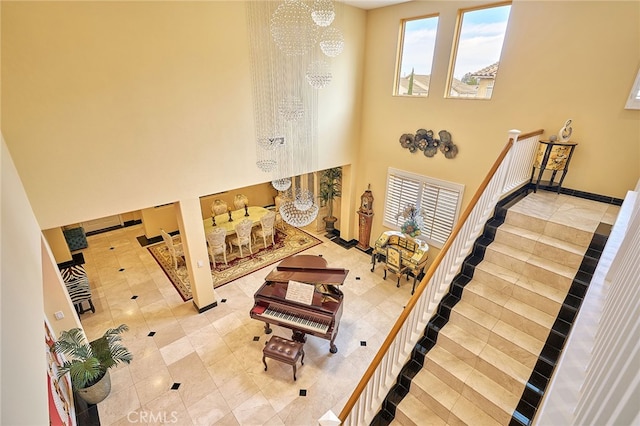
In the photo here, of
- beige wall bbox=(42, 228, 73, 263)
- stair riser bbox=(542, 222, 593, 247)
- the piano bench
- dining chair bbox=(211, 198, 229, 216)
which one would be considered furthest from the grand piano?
beige wall bbox=(42, 228, 73, 263)

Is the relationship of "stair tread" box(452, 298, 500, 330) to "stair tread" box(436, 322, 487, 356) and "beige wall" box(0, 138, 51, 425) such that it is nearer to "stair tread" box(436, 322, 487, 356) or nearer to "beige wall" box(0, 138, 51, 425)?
"stair tread" box(436, 322, 487, 356)

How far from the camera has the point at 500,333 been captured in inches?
122

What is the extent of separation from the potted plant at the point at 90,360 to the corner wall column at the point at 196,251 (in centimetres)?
163

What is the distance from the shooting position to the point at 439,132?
6152mm

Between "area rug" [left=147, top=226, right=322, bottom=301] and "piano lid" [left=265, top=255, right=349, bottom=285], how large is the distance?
2.66 m

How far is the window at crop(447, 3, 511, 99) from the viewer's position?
5.09m

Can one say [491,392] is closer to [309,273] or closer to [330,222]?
[309,273]

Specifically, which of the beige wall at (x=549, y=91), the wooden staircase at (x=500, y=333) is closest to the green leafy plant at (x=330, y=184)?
the beige wall at (x=549, y=91)

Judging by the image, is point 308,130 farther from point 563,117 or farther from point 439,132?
point 563,117

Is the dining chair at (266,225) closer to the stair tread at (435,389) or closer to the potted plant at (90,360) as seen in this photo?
the potted plant at (90,360)

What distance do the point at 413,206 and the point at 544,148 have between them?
2900 millimetres

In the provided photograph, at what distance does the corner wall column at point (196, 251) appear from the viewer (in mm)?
5359

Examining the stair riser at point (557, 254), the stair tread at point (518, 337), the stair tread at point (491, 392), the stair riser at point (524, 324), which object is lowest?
the stair tread at point (491, 392)

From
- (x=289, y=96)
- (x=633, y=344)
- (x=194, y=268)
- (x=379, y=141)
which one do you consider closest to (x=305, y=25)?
(x=289, y=96)
